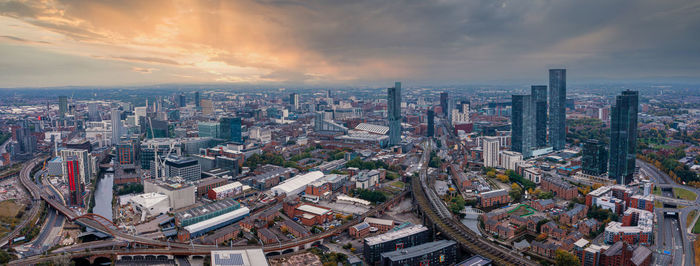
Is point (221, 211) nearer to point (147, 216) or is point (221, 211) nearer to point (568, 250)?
point (147, 216)

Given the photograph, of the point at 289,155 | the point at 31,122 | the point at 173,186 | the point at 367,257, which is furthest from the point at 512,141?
the point at 31,122

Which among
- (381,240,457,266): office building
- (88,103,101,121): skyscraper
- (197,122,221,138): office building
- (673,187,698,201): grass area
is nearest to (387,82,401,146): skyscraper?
(197,122,221,138): office building

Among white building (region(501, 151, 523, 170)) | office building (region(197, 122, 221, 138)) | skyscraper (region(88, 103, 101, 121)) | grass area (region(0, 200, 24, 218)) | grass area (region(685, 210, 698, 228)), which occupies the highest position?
skyscraper (region(88, 103, 101, 121))

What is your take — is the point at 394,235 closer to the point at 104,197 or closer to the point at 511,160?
the point at 511,160

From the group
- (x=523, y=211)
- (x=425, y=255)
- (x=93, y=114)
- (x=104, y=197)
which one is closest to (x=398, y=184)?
(x=523, y=211)

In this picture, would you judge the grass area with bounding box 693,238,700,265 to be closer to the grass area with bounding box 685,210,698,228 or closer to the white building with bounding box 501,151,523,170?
the grass area with bounding box 685,210,698,228

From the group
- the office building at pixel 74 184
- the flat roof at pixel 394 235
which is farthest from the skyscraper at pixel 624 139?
the office building at pixel 74 184
